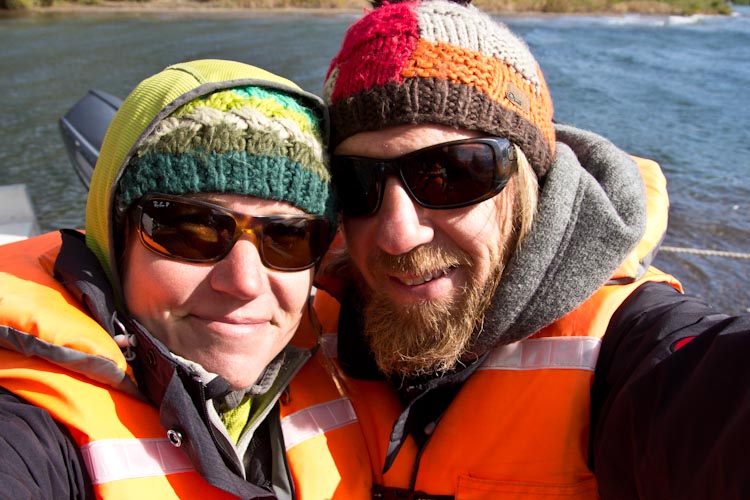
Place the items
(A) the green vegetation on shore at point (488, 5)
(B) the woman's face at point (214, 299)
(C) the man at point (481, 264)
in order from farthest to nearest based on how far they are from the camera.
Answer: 1. (A) the green vegetation on shore at point (488, 5)
2. (C) the man at point (481, 264)
3. (B) the woman's face at point (214, 299)

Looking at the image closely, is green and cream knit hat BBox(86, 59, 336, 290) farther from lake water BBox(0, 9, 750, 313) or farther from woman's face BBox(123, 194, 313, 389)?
lake water BBox(0, 9, 750, 313)

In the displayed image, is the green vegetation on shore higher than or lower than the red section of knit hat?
lower

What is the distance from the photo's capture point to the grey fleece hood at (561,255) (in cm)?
165

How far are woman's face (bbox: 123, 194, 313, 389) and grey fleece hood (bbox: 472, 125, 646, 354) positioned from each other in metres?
0.58

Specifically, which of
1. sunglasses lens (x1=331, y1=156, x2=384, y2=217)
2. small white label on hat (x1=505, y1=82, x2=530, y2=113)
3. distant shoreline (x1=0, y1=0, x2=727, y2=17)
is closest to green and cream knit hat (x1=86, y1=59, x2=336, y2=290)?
sunglasses lens (x1=331, y1=156, x2=384, y2=217)

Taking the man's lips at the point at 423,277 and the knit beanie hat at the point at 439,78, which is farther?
the man's lips at the point at 423,277

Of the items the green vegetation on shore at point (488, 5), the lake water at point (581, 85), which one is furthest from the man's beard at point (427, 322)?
the green vegetation on shore at point (488, 5)

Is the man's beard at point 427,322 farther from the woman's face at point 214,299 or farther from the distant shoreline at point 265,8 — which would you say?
the distant shoreline at point 265,8

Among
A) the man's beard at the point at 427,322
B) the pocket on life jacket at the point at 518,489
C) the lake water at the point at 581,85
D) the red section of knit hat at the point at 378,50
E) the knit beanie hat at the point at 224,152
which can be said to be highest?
the red section of knit hat at the point at 378,50

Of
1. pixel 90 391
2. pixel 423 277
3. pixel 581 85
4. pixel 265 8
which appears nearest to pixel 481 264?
pixel 423 277

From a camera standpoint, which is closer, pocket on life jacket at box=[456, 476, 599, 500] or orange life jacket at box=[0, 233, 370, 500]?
orange life jacket at box=[0, 233, 370, 500]

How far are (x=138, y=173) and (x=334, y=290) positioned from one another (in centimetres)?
81

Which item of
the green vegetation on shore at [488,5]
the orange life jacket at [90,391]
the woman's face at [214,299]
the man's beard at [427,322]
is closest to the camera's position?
the orange life jacket at [90,391]

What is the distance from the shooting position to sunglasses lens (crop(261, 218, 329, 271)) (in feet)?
4.92
